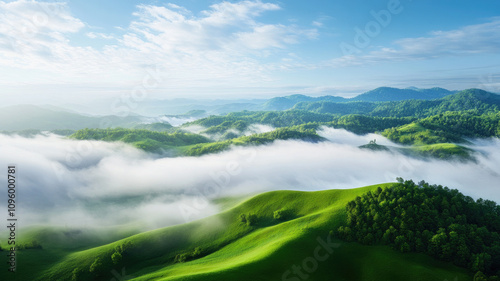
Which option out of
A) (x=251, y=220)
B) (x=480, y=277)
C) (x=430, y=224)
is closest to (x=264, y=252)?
(x=251, y=220)

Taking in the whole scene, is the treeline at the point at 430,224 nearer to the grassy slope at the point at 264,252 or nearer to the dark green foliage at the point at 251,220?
the grassy slope at the point at 264,252

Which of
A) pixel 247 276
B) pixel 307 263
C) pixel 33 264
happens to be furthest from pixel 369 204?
pixel 33 264

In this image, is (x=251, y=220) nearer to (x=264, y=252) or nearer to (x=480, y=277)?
(x=264, y=252)

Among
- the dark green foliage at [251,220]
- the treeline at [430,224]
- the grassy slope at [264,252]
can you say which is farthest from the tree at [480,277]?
the dark green foliage at [251,220]

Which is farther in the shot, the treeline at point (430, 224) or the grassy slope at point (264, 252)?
the treeline at point (430, 224)

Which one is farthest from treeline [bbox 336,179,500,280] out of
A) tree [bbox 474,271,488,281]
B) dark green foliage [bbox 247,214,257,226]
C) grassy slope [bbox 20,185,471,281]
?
dark green foliage [bbox 247,214,257,226]

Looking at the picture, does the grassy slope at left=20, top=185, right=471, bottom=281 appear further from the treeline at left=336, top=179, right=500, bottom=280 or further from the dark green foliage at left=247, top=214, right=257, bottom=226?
the treeline at left=336, top=179, right=500, bottom=280

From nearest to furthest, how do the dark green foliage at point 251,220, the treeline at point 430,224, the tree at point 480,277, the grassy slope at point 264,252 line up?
the tree at point 480,277 < the grassy slope at point 264,252 < the treeline at point 430,224 < the dark green foliage at point 251,220
